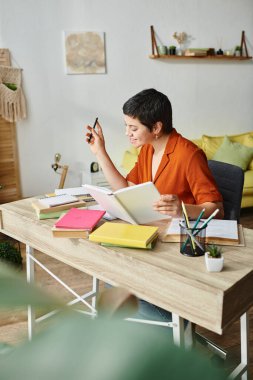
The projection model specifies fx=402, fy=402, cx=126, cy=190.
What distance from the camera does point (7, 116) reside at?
385 centimetres

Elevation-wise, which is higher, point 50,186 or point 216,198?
point 216,198

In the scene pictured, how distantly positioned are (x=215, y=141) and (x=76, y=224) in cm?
355

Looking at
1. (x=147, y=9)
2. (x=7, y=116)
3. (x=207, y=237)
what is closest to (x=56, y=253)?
(x=207, y=237)

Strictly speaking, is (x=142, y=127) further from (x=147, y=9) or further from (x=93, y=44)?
(x=147, y=9)

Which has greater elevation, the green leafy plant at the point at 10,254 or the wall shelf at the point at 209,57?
the wall shelf at the point at 209,57

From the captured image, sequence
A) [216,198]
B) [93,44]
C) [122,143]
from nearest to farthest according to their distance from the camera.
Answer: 1. [216,198]
2. [93,44]
3. [122,143]

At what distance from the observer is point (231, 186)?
1.91 metres

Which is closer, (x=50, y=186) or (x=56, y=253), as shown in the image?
(x=56, y=253)

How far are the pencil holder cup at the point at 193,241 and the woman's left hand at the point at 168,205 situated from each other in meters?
0.17

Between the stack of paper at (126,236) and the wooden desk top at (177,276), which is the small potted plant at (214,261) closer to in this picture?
the wooden desk top at (177,276)

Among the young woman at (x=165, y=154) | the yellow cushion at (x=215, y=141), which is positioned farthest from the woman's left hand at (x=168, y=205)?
the yellow cushion at (x=215, y=141)

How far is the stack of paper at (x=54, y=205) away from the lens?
1.67 metres

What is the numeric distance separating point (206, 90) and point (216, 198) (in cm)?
349

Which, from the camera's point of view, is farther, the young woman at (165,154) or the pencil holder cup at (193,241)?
the young woman at (165,154)
